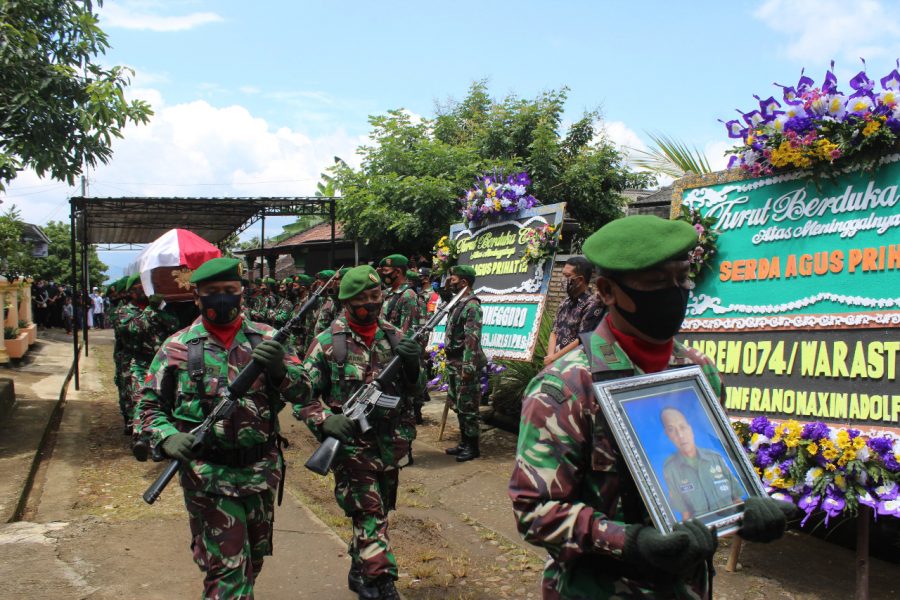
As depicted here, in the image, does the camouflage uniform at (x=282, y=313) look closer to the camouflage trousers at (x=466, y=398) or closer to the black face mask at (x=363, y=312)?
the camouflage trousers at (x=466, y=398)

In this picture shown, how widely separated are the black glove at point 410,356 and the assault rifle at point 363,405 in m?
0.05

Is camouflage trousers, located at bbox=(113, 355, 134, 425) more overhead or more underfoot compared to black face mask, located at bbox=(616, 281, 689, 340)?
more underfoot

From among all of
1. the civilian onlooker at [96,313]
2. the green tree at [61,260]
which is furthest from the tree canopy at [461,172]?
the green tree at [61,260]

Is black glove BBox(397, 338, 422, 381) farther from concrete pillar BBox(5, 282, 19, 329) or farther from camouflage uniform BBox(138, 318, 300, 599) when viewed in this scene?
concrete pillar BBox(5, 282, 19, 329)

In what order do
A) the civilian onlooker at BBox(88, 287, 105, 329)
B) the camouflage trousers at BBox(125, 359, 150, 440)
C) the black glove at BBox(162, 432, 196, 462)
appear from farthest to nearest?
1. the civilian onlooker at BBox(88, 287, 105, 329)
2. the camouflage trousers at BBox(125, 359, 150, 440)
3. the black glove at BBox(162, 432, 196, 462)

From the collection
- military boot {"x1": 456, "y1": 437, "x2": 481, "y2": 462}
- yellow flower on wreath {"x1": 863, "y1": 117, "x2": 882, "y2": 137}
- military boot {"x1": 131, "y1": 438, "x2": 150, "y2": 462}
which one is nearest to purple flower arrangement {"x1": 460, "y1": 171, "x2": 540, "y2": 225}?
military boot {"x1": 456, "y1": 437, "x2": 481, "y2": 462}

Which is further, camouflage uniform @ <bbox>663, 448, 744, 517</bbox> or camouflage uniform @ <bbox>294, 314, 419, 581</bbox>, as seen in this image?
camouflage uniform @ <bbox>294, 314, 419, 581</bbox>

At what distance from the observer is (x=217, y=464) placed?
3480mm

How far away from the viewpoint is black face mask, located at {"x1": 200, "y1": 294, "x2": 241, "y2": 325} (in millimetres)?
3627

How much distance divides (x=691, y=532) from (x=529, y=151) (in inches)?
653

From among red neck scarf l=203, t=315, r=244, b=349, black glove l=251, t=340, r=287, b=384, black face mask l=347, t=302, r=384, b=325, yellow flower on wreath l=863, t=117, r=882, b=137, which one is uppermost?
yellow flower on wreath l=863, t=117, r=882, b=137

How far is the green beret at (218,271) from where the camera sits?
3602 mm

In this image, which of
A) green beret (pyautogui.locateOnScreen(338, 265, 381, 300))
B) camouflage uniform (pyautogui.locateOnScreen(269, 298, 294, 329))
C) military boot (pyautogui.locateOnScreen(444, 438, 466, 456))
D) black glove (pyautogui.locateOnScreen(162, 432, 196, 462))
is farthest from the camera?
camouflage uniform (pyautogui.locateOnScreen(269, 298, 294, 329))

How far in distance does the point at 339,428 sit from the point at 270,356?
2.17 feet
